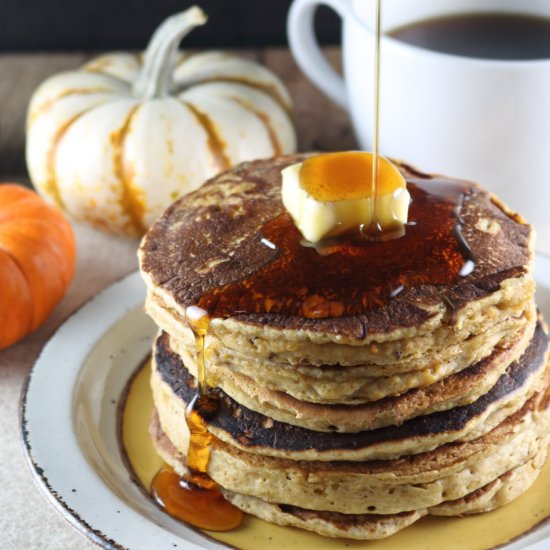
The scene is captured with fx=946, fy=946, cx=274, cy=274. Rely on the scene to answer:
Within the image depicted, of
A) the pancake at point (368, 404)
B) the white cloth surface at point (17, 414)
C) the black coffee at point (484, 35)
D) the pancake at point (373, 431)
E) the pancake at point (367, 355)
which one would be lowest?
the white cloth surface at point (17, 414)

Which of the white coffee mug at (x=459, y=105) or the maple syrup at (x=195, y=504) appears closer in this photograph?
the maple syrup at (x=195, y=504)

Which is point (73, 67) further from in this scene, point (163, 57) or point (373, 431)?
point (373, 431)

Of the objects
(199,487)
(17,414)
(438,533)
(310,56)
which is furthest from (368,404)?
(310,56)

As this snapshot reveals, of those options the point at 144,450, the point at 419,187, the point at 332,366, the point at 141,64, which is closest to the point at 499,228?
the point at 419,187

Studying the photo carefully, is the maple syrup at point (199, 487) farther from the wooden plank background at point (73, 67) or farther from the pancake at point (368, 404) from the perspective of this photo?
the wooden plank background at point (73, 67)

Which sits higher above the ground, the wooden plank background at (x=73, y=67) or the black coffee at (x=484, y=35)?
the black coffee at (x=484, y=35)

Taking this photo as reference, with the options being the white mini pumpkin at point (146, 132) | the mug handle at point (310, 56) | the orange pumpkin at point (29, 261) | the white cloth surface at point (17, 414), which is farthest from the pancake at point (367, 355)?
the mug handle at point (310, 56)

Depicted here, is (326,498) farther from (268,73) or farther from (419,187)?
(268,73)
